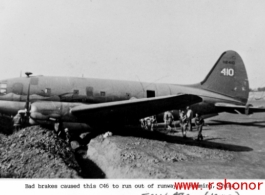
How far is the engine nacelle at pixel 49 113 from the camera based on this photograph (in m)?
7.96

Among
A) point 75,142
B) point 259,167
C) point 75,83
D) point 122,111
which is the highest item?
point 75,83

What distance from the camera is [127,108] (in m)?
8.57

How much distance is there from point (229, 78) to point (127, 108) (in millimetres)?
9375

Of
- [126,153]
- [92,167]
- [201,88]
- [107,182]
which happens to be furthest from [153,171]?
[201,88]

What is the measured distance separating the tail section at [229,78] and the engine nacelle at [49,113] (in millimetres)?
9730

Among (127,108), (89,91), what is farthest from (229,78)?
(89,91)

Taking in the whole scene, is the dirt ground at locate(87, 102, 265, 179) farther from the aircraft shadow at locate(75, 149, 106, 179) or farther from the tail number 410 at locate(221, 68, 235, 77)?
the tail number 410 at locate(221, 68, 235, 77)

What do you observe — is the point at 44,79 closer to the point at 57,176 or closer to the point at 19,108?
the point at 19,108

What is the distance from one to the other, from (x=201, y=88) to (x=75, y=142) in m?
9.17

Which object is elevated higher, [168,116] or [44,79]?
[44,79]

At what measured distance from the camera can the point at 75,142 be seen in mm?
9586

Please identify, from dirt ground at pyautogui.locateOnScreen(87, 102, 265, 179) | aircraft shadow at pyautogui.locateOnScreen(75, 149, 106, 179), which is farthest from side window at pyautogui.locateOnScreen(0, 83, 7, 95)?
dirt ground at pyautogui.locateOnScreen(87, 102, 265, 179)

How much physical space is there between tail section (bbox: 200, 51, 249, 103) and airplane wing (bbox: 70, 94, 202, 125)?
6.93 m

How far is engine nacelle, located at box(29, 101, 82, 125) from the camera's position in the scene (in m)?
7.96
